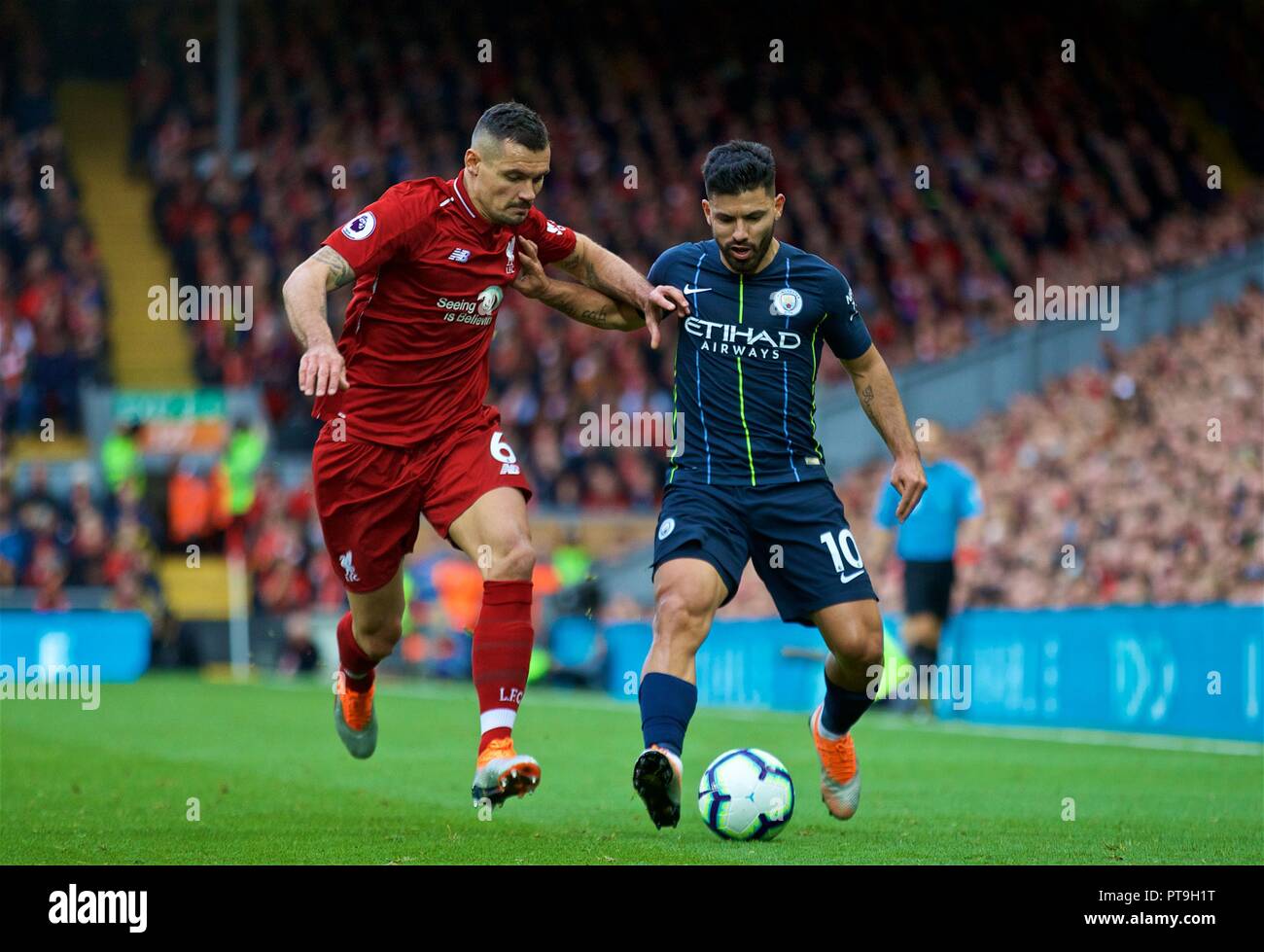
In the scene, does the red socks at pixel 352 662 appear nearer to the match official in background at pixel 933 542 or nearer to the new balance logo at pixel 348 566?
the new balance logo at pixel 348 566

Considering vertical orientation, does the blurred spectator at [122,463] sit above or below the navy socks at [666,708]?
above

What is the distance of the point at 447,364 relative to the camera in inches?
295

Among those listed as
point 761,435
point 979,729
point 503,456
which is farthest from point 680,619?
point 979,729

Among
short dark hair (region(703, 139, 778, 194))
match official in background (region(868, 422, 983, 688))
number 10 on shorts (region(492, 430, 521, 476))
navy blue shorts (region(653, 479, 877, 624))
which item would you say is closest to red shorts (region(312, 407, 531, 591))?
number 10 on shorts (region(492, 430, 521, 476))

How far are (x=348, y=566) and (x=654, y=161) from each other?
2256 cm

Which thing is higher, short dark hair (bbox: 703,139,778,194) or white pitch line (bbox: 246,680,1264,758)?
short dark hair (bbox: 703,139,778,194)

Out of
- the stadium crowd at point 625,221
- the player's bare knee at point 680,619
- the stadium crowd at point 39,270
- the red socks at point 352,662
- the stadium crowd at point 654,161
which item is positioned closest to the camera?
the player's bare knee at point 680,619

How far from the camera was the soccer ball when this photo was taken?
6.92 m

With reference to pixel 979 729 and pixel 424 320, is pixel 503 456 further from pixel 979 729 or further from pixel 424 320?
pixel 979 729

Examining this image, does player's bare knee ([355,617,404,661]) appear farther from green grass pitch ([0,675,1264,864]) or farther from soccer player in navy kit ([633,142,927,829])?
soccer player in navy kit ([633,142,927,829])

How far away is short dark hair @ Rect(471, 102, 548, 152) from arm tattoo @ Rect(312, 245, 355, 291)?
689 mm

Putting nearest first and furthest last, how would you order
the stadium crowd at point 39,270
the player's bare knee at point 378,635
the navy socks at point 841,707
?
the navy socks at point 841,707
the player's bare knee at point 378,635
the stadium crowd at point 39,270

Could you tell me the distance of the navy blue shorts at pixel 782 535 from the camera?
706 centimetres

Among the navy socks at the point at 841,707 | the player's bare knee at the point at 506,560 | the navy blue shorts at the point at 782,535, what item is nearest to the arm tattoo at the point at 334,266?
the player's bare knee at the point at 506,560
